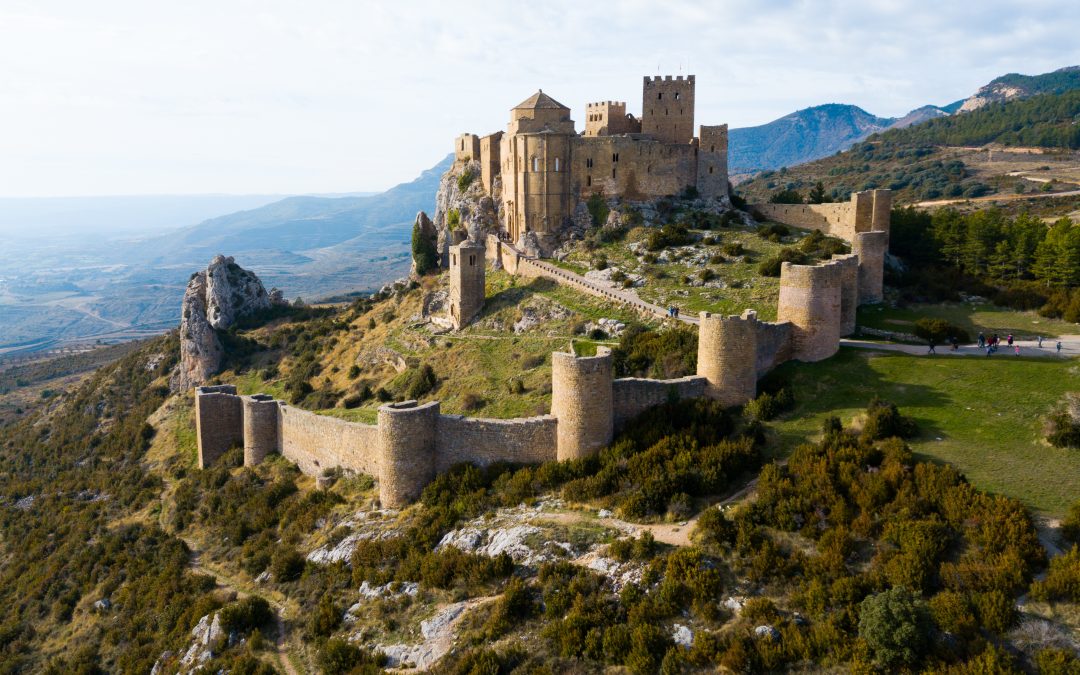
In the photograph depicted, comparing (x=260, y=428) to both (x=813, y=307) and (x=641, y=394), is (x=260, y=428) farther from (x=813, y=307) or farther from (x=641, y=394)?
(x=813, y=307)

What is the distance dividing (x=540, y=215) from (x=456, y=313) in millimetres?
7323

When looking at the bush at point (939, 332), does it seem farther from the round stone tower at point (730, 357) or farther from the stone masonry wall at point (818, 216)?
the stone masonry wall at point (818, 216)

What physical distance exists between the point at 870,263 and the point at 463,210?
Answer: 23.7 meters

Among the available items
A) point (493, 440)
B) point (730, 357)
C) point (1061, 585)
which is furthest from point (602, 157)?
point (1061, 585)

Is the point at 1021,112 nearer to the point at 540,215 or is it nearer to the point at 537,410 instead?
the point at 540,215

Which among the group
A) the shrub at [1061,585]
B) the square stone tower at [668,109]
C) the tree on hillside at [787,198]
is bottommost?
the shrub at [1061,585]

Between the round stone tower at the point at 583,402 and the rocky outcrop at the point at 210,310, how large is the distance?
29865 mm

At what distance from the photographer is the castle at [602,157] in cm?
3922

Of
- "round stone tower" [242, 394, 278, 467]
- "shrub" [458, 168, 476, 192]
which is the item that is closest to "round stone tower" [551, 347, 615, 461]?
"round stone tower" [242, 394, 278, 467]

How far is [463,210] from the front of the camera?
43938mm

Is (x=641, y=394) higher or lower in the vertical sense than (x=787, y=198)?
lower

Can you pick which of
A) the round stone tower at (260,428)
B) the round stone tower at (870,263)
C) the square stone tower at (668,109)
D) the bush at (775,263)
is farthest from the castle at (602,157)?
the round stone tower at (260,428)

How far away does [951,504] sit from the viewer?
46.9ft

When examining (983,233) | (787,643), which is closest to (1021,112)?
(983,233)
